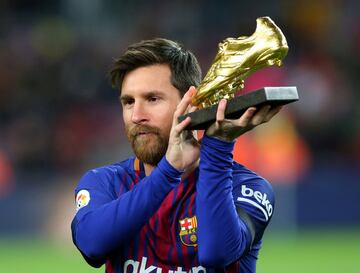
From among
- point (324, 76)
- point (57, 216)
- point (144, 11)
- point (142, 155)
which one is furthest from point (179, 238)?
point (144, 11)

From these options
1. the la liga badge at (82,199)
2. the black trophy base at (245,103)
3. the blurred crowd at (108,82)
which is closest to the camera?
the black trophy base at (245,103)

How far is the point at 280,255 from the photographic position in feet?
40.0

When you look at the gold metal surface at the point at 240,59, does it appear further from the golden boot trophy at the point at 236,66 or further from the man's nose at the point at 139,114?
the man's nose at the point at 139,114

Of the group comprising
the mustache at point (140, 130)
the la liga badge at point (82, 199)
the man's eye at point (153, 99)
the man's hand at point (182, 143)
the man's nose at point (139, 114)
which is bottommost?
the la liga badge at point (82, 199)

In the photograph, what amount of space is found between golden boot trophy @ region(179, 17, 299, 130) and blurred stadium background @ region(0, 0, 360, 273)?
25.7 feet

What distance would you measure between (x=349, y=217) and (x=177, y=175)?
11.6 metres

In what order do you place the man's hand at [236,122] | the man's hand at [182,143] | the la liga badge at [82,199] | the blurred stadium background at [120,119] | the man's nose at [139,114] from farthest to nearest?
the blurred stadium background at [120,119]
the la liga badge at [82,199]
the man's nose at [139,114]
the man's hand at [182,143]
the man's hand at [236,122]

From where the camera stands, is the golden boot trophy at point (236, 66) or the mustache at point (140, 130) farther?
the mustache at point (140, 130)

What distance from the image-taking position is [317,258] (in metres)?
11.8

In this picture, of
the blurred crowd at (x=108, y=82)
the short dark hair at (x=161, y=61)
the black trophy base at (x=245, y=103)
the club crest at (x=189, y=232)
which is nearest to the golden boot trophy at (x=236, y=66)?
the black trophy base at (x=245, y=103)

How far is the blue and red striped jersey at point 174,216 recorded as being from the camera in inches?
151

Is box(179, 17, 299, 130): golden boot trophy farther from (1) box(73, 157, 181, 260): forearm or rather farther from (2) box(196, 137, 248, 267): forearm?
(1) box(73, 157, 181, 260): forearm

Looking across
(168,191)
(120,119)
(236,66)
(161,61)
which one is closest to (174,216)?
(168,191)

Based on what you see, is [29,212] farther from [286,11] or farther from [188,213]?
[188,213]
